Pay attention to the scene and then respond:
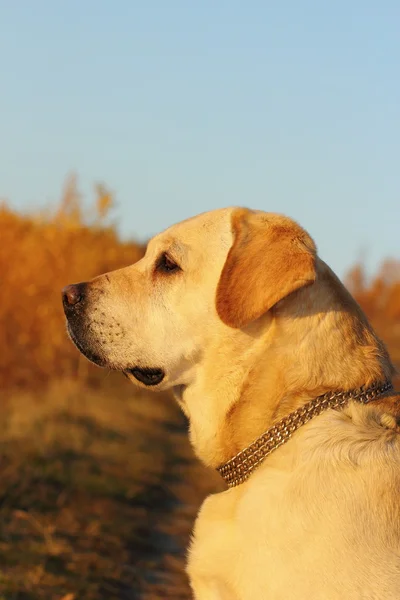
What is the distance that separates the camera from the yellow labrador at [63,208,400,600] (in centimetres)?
341

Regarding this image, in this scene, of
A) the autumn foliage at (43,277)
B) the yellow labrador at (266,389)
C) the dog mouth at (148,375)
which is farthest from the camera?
the autumn foliage at (43,277)

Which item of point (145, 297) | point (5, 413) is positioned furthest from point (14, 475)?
point (145, 297)

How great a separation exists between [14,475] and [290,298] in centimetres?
464

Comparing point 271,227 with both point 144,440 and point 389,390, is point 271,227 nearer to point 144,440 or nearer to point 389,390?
point 389,390

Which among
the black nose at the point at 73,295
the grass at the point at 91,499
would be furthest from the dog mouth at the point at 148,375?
the grass at the point at 91,499

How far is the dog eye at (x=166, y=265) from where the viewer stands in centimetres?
432

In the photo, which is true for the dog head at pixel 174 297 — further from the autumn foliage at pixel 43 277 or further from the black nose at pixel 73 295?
the autumn foliage at pixel 43 277

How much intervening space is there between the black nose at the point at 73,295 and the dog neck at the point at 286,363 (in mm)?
675

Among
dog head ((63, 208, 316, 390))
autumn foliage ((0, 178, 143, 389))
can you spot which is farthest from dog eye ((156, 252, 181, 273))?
autumn foliage ((0, 178, 143, 389))

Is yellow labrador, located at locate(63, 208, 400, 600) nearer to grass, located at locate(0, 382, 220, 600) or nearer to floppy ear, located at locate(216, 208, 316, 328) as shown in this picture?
floppy ear, located at locate(216, 208, 316, 328)

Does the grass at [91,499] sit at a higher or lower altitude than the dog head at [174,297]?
lower

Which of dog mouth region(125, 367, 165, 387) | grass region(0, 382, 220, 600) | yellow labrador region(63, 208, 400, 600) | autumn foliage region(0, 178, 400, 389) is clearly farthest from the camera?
autumn foliage region(0, 178, 400, 389)

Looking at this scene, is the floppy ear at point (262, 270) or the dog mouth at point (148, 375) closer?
the floppy ear at point (262, 270)

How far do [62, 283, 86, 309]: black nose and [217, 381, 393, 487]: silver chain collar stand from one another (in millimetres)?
1079
